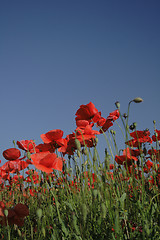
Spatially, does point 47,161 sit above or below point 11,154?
below

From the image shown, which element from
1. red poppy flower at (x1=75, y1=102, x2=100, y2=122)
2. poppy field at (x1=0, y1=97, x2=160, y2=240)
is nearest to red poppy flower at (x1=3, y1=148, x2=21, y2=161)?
poppy field at (x1=0, y1=97, x2=160, y2=240)

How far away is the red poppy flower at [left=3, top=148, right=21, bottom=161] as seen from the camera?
2805 mm

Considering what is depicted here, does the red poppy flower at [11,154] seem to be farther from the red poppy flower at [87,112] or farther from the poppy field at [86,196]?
the red poppy flower at [87,112]

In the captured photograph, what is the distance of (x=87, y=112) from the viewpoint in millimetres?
2576

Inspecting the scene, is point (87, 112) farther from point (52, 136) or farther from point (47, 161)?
point (47, 161)

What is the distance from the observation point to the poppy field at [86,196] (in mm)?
1811

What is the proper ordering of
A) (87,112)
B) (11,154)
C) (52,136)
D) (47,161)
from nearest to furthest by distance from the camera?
1. (47,161)
2. (52,136)
3. (87,112)
4. (11,154)

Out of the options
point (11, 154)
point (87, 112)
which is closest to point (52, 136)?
point (87, 112)

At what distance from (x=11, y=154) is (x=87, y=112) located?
38.0 inches

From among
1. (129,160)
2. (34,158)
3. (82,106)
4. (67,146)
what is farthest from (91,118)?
(34,158)

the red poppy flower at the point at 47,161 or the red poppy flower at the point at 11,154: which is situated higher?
the red poppy flower at the point at 11,154

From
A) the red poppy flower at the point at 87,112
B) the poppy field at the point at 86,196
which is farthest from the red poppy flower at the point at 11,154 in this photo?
the red poppy flower at the point at 87,112

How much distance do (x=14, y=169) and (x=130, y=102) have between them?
5.66 feet

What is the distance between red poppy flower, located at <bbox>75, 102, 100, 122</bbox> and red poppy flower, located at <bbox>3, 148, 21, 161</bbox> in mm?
770
